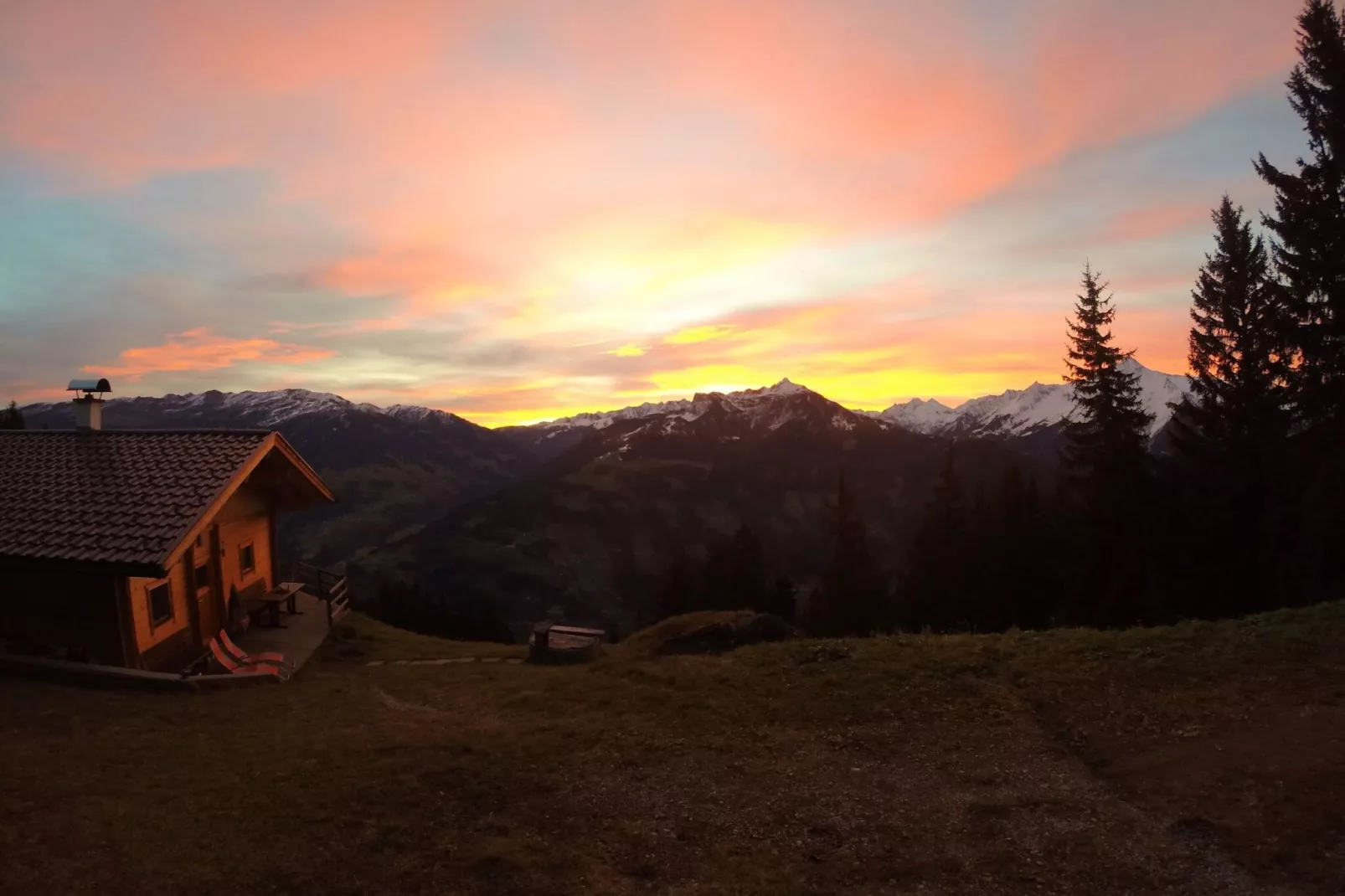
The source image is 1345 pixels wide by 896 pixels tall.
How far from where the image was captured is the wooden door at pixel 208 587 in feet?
66.3

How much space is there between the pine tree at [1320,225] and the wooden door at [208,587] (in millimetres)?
37518

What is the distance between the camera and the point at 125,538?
16734mm

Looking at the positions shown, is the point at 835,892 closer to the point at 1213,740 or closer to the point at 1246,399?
the point at 1213,740

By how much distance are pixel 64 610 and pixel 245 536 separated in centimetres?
691

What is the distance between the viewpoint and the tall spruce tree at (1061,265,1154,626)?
104ft

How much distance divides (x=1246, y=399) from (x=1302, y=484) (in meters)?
4.57

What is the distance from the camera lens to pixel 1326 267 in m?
24.9

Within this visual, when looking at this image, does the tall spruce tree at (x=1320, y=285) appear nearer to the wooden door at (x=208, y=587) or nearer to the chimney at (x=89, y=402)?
the wooden door at (x=208, y=587)

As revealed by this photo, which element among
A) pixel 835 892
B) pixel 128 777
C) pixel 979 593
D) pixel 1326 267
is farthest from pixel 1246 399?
pixel 128 777

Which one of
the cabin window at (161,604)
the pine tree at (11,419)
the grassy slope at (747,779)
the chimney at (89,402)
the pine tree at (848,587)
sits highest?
the pine tree at (11,419)

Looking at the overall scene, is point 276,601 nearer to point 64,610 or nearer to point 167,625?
point 167,625

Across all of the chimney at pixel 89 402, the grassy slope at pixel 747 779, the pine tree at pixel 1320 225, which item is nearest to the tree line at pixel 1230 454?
the pine tree at pixel 1320 225

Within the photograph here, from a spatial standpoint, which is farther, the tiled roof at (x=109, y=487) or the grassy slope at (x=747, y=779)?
the tiled roof at (x=109, y=487)

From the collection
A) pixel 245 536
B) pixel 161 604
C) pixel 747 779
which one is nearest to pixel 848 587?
pixel 245 536
